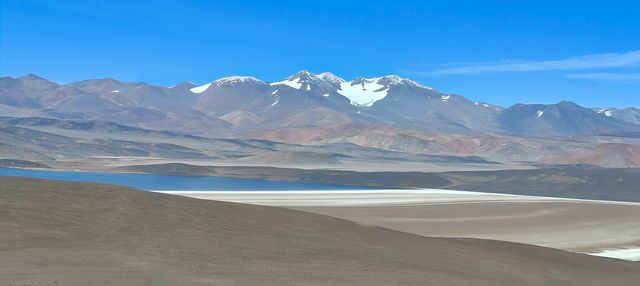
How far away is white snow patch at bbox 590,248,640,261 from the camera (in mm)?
33375

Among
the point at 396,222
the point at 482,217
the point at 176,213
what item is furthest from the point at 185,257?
the point at 482,217

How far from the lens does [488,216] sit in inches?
1975

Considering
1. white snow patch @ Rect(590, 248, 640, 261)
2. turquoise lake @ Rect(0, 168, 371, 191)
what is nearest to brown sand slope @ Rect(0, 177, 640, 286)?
white snow patch @ Rect(590, 248, 640, 261)

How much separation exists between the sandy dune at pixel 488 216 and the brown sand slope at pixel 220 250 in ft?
33.6

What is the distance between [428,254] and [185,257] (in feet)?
28.2

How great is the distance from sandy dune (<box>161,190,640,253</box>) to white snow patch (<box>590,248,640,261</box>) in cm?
70

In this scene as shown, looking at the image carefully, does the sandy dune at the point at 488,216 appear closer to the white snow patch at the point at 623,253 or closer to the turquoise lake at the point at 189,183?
the white snow patch at the point at 623,253

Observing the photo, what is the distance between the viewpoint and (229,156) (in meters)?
168

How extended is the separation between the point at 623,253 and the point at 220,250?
73.1ft

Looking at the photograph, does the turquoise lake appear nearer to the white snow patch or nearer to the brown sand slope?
the white snow patch

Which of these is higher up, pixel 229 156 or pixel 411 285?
pixel 229 156

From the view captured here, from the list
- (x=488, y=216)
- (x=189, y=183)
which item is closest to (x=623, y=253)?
(x=488, y=216)

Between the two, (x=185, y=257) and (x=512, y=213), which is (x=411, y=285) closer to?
(x=185, y=257)

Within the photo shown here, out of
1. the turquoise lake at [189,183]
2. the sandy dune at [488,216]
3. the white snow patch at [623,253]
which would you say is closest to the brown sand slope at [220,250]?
the white snow patch at [623,253]
